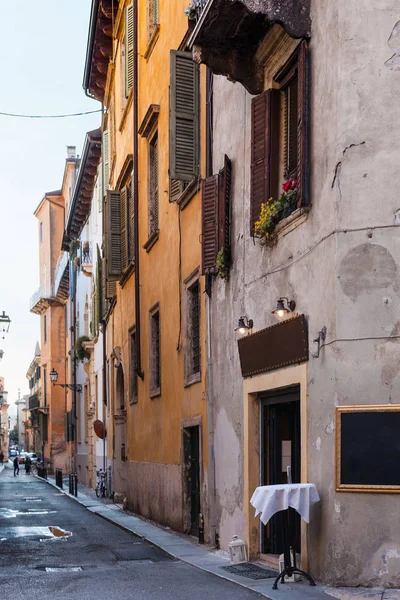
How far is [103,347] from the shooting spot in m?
33.3

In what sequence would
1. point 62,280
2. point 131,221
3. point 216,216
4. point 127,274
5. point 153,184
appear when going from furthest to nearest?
1. point 62,280
2. point 127,274
3. point 131,221
4. point 153,184
5. point 216,216

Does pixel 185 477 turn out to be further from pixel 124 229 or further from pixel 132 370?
pixel 124 229

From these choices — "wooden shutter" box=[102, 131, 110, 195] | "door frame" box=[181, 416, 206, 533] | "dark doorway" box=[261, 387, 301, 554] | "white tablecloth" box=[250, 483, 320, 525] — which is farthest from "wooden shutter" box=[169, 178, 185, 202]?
"wooden shutter" box=[102, 131, 110, 195]

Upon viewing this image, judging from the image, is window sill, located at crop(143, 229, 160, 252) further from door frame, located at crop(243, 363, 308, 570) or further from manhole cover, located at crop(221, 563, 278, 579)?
manhole cover, located at crop(221, 563, 278, 579)

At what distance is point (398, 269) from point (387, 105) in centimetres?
164

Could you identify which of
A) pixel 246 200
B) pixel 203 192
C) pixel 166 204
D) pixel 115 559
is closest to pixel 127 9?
pixel 166 204

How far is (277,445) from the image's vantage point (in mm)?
12820

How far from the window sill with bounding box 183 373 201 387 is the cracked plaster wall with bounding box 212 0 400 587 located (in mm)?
5711

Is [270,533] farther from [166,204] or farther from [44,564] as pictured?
[166,204]

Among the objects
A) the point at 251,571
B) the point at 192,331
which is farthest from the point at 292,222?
the point at 192,331

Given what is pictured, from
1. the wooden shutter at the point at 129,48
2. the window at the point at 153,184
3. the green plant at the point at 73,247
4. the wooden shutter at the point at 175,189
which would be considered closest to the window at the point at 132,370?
the window at the point at 153,184

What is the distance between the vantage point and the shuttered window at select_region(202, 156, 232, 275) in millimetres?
14445

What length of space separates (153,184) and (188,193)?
16.6 feet

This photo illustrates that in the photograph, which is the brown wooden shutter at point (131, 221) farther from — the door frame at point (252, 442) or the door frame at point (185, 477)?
the door frame at point (252, 442)
